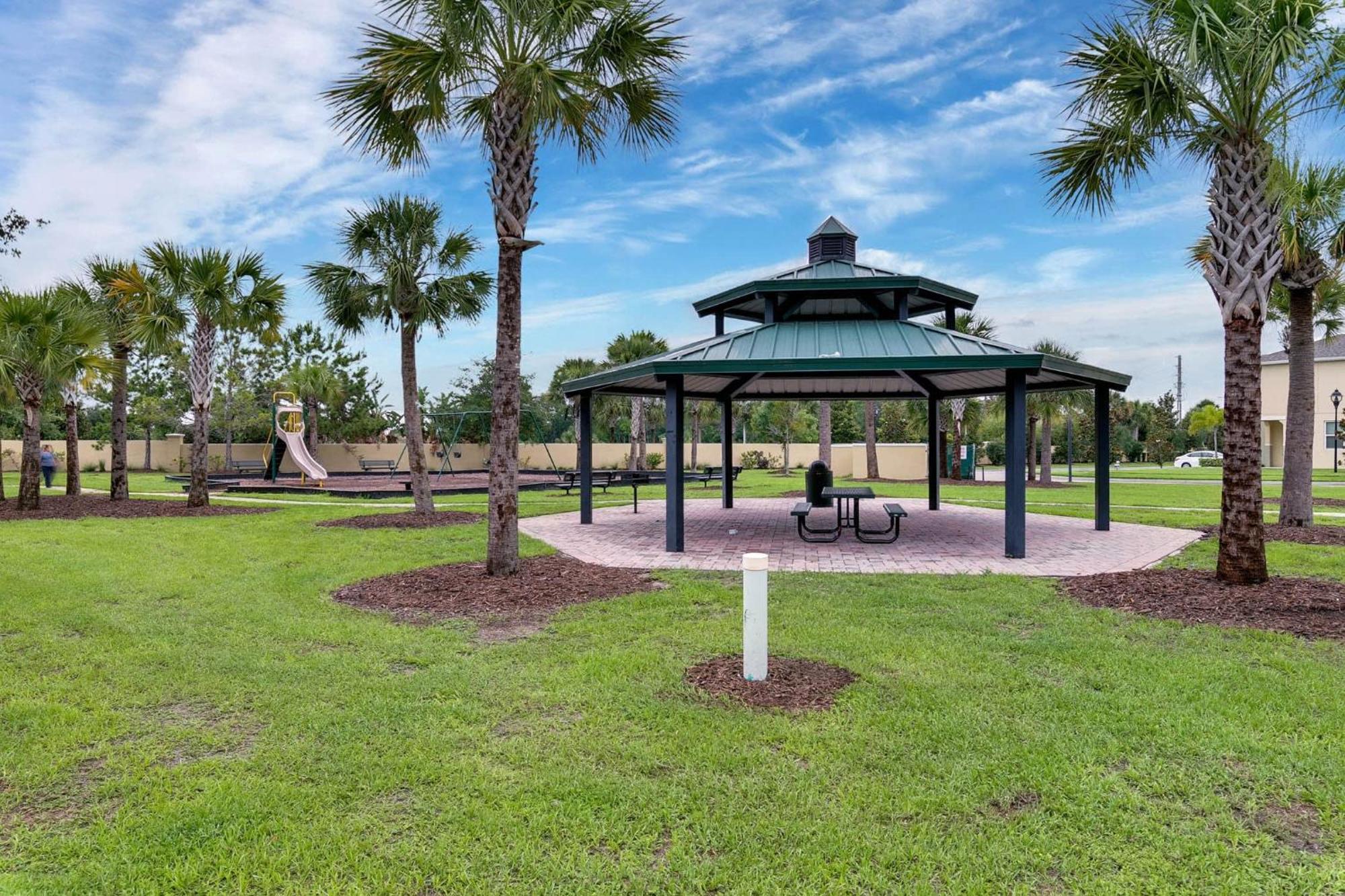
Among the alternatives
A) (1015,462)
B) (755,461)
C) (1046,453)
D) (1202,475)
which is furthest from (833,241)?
(1202,475)

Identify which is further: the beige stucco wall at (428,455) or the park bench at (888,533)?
the beige stucco wall at (428,455)

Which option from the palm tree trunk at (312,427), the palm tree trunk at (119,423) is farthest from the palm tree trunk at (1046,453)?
the palm tree trunk at (312,427)

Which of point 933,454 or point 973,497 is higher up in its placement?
point 933,454

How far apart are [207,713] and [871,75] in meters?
14.0

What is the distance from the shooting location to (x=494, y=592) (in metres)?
7.60

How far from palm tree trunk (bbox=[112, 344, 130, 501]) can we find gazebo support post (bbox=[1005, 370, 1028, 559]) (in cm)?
1894

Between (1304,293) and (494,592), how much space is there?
47.0ft

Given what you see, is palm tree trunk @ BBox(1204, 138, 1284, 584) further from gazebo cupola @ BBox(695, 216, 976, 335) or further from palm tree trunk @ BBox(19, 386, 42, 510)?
palm tree trunk @ BBox(19, 386, 42, 510)

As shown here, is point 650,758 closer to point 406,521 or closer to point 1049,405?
point 406,521

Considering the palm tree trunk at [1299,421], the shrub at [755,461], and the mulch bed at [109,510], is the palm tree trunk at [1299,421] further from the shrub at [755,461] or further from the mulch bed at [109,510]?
the shrub at [755,461]

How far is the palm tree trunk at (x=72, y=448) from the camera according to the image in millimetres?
18406

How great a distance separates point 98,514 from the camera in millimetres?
15391

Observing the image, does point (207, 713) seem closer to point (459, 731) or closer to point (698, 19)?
point (459, 731)

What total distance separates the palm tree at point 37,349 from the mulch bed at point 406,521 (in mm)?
7011
